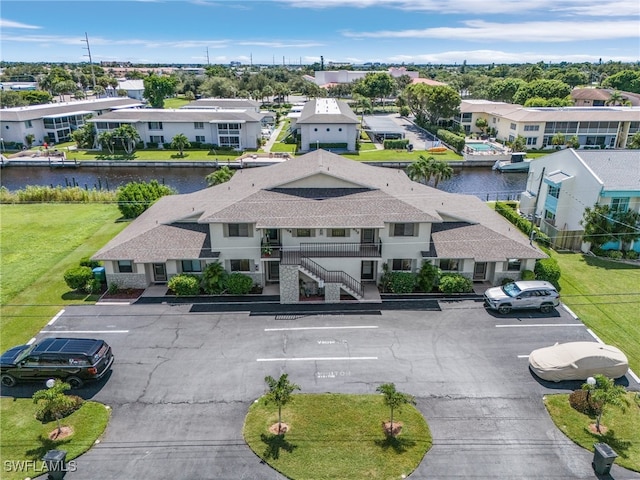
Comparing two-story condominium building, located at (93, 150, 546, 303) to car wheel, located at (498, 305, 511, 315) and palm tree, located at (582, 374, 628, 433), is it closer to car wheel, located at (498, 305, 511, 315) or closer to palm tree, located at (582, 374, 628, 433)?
car wheel, located at (498, 305, 511, 315)

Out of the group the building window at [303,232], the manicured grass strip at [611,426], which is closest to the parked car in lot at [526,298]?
the manicured grass strip at [611,426]

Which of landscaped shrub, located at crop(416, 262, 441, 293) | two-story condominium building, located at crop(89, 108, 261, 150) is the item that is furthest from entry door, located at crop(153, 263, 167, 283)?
two-story condominium building, located at crop(89, 108, 261, 150)

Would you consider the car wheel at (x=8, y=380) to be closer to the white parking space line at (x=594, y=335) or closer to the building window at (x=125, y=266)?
the building window at (x=125, y=266)

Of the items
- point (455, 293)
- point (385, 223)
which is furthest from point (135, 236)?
point (455, 293)

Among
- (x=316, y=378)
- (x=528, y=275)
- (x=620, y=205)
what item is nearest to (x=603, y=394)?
(x=316, y=378)

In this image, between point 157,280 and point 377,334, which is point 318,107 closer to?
point 157,280
